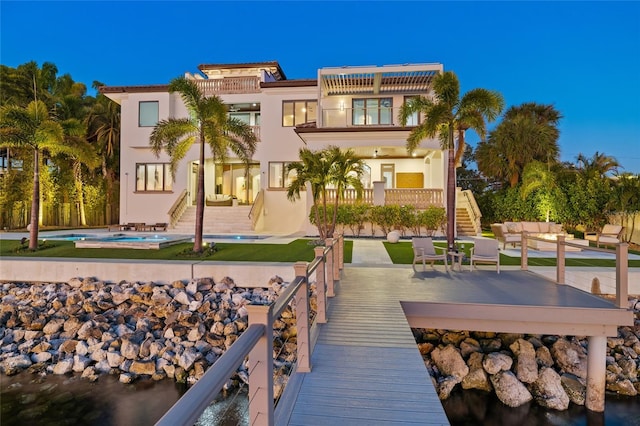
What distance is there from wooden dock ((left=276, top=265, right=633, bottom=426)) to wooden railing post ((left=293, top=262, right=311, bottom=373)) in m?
0.13

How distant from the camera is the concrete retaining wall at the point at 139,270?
372 inches

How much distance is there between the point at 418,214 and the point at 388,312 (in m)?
13.2

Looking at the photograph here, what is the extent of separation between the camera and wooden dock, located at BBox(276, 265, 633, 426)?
338 centimetres

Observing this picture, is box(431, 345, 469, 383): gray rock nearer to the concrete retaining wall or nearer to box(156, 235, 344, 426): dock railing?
box(156, 235, 344, 426): dock railing

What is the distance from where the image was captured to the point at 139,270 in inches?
384

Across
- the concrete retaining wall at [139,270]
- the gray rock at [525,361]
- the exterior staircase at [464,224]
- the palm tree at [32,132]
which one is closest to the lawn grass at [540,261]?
the concrete retaining wall at [139,270]

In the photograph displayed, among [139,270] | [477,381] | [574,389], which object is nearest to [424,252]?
[477,381]

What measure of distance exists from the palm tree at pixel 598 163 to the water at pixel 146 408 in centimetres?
2104

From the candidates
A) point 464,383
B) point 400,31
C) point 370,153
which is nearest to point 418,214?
point 370,153

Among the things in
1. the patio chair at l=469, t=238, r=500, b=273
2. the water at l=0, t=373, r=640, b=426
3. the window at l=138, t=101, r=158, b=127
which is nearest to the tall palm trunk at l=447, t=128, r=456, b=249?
the patio chair at l=469, t=238, r=500, b=273

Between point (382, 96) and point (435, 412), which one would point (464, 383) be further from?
point (382, 96)

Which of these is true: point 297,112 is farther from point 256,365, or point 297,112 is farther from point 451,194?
point 256,365

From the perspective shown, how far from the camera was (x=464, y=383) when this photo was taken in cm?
639

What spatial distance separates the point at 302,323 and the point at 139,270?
7.43 metres
